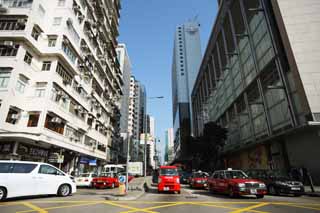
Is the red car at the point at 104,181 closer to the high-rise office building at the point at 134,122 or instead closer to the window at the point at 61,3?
the window at the point at 61,3

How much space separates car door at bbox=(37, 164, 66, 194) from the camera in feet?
36.7

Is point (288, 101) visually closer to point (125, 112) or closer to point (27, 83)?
point (27, 83)

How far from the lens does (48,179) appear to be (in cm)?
1155

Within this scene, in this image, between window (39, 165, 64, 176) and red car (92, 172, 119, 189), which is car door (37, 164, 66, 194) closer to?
window (39, 165, 64, 176)

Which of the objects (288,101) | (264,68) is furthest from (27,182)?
(264,68)

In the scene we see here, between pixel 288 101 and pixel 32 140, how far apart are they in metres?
27.1

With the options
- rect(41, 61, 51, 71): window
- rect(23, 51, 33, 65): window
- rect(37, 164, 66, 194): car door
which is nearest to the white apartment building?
rect(41, 61, 51, 71): window

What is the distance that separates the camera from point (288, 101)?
2153 centimetres

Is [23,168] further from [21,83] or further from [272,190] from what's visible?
[272,190]

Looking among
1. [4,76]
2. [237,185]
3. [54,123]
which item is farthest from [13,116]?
[237,185]

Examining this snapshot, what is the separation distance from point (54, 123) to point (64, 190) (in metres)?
11.6

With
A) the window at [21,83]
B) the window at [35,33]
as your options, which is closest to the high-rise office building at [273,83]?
the window at [21,83]

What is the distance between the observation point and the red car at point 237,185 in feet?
38.4

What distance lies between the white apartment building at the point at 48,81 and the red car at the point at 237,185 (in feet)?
55.4
